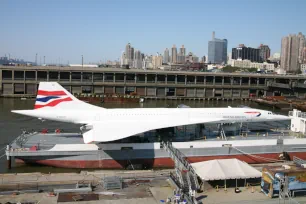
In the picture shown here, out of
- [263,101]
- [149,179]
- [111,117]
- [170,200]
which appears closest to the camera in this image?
[170,200]

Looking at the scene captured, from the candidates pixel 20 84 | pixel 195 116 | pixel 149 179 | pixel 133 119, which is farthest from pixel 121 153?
pixel 20 84

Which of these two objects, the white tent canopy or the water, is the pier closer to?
the water

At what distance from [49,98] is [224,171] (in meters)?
14.3

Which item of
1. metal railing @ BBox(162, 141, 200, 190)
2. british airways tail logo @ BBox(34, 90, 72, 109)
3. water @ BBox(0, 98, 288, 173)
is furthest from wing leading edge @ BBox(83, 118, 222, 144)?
water @ BBox(0, 98, 288, 173)

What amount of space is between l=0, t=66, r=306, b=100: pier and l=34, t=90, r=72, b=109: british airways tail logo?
40.8 m

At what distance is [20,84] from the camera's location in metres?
64.4

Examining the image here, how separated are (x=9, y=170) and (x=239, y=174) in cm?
1600

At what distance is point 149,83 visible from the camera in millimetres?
70375

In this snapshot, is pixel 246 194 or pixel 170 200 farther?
pixel 246 194

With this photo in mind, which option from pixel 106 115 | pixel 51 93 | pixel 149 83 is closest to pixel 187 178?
pixel 106 115

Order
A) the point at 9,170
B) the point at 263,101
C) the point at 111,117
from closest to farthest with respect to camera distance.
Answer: the point at 9,170 → the point at 111,117 → the point at 263,101

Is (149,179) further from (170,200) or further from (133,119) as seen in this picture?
(133,119)

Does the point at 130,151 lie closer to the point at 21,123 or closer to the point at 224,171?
the point at 224,171

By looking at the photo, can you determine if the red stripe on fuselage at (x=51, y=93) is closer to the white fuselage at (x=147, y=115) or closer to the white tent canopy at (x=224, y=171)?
the white fuselage at (x=147, y=115)
